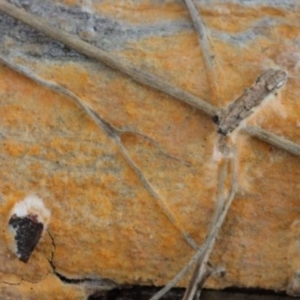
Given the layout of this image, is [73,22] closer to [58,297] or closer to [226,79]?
[226,79]

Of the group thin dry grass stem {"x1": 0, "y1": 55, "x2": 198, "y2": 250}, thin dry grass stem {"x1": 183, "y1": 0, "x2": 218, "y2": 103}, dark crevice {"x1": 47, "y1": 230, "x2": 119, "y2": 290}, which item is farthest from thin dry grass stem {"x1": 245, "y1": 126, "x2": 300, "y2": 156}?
dark crevice {"x1": 47, "y1": 230, "x2": 119, "y2": 290}

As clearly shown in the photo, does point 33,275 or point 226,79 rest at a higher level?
point 226,79

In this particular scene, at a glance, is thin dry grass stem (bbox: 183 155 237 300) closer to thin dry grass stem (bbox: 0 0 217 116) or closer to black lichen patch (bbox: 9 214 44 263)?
thin dry grass stem (bbox: 0 0 217 116)

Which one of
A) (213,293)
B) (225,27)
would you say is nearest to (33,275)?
(213,293)

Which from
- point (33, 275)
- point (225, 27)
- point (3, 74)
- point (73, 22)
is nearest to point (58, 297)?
point (33, 275)

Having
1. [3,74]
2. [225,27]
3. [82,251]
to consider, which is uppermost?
[225,27]
